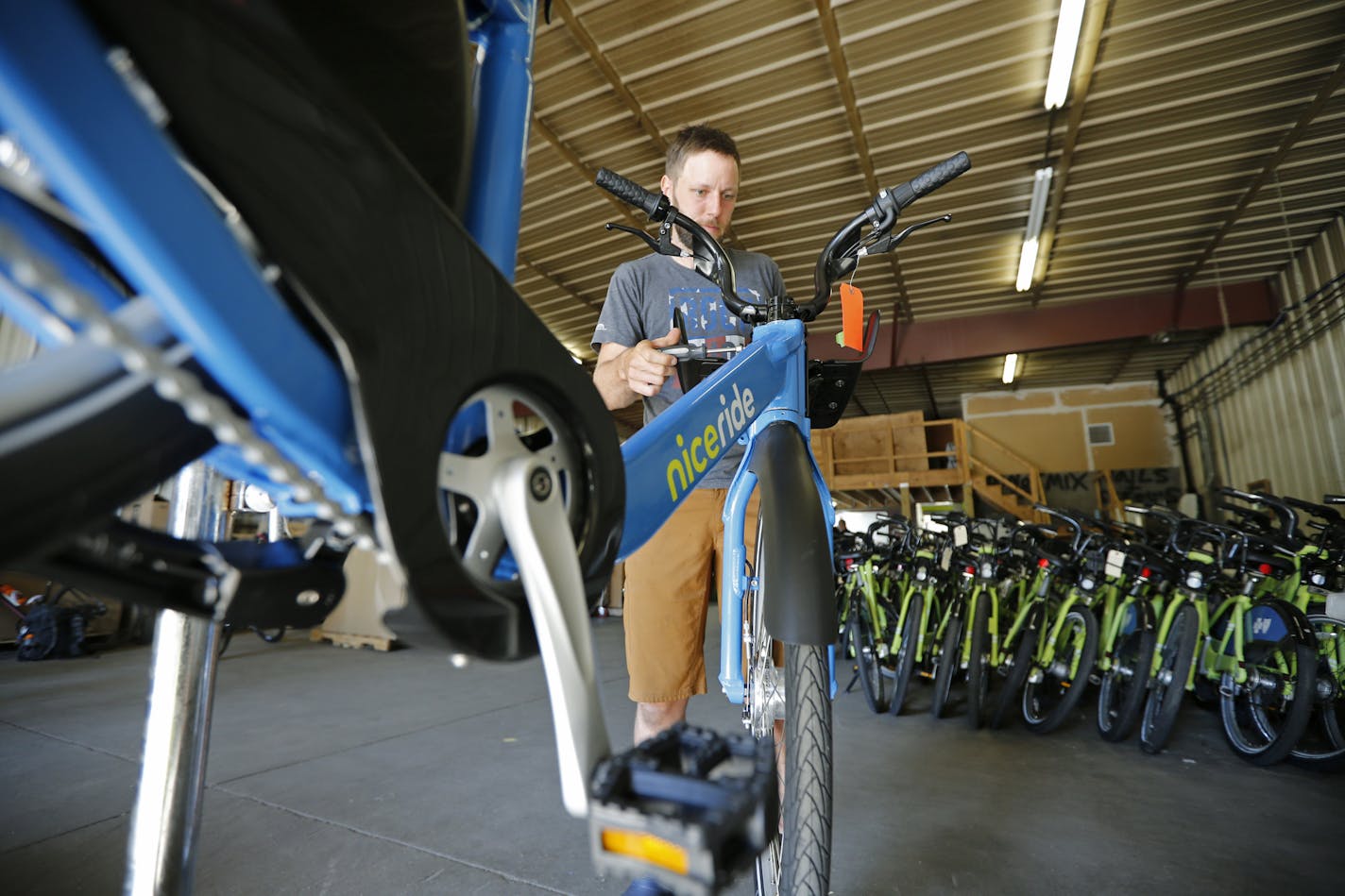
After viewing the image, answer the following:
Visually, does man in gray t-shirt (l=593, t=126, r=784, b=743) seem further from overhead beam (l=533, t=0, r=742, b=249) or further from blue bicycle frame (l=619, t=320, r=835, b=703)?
overhead beam (l=533, t=0, r=742, b=249)

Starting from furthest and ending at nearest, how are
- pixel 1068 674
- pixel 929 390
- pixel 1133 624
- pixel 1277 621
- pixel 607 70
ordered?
pixel 929 390 → pixel 607 70 → pixel 1133 624 → pixel 1068 674 → pixel 1277 621

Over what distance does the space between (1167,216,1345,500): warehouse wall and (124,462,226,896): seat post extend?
8711 mm

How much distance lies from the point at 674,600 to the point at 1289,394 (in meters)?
10.3

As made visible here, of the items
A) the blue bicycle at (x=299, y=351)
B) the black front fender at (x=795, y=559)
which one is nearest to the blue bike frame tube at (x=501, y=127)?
the blue bicycle at (x=299, y=351)

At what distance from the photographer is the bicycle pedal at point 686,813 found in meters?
0.37

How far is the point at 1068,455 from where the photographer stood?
12.5 m

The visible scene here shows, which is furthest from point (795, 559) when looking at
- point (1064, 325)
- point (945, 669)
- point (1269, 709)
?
point (1064, 325)

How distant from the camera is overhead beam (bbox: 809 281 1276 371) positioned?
335 inches

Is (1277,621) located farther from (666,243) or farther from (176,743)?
(176,743)

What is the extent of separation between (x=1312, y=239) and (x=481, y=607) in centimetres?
1048

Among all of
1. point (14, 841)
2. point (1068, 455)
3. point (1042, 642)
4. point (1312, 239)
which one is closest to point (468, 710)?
point (14, 841)

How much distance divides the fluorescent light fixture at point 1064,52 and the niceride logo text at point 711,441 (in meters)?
5.00

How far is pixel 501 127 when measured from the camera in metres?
0.68

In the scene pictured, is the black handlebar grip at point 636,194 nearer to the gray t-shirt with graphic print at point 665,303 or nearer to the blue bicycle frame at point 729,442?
the blue bicycle frame at point 729,442
